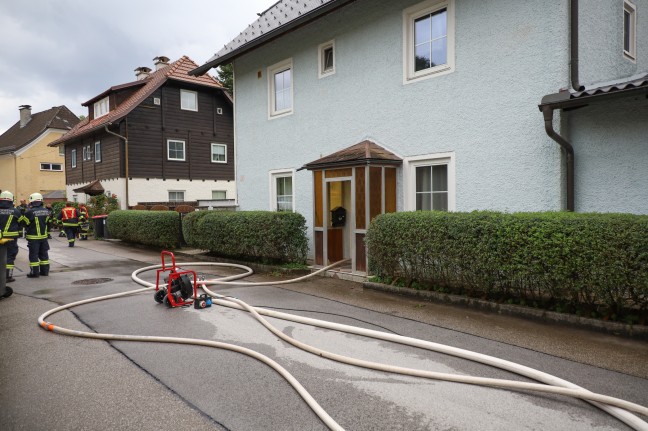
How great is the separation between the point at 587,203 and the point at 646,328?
2515 millimetres

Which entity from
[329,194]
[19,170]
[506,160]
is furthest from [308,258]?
[19,170]

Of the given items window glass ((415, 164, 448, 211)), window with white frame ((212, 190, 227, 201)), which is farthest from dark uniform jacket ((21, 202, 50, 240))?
window with white frame ((212, 190, 227, 201))

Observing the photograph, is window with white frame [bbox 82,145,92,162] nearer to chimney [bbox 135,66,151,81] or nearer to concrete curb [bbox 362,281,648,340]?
chimney [bbox 135,66,151,81]

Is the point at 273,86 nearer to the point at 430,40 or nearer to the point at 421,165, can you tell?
the point at 430,40

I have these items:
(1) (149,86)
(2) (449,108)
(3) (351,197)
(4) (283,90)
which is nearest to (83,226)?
(1) (149,86)

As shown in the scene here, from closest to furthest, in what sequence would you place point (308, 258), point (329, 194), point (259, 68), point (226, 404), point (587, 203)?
point (226, 404)
point (587, 203)
point (329, 194)
point (308, 258)
point (259, 68)

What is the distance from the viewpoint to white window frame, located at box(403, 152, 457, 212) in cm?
825

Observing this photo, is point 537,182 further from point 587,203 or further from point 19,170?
point 19,170

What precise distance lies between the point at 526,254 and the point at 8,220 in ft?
34.0

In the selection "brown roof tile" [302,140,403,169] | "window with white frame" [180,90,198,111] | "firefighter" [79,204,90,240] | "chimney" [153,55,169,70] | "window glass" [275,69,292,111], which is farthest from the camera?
"chimney" [153,55,169,70]

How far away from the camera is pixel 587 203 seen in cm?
683

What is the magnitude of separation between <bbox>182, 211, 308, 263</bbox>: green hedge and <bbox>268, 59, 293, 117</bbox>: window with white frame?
11.5 feet

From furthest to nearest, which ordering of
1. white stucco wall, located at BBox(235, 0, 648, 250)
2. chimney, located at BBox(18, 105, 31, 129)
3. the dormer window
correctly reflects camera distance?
chimney, located at BBox(18, 105, 31, 129)
the dormer window
white stucco wall, located at BBox(235, 0, 648, 250)

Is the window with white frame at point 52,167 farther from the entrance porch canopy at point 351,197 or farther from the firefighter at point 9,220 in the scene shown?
the entrance porch canopy at point 351,197
